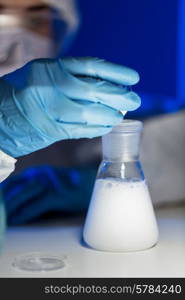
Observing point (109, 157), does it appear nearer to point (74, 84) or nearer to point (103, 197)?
point (103, 197)

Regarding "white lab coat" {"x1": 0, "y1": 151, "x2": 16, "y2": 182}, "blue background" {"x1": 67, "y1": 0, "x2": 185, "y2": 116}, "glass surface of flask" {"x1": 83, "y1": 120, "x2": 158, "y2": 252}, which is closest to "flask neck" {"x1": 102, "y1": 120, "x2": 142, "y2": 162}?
"glass surface of flask" {"x1": 83, "y1": 120, "x2": 158, "y2": 252}

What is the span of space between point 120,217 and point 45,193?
1.05 feet

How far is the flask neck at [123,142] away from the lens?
1024mm

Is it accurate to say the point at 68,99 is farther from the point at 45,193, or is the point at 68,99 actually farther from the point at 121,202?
the point at 45,193

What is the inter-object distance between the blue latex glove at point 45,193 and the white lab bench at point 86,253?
0.03 m

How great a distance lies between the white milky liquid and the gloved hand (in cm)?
12

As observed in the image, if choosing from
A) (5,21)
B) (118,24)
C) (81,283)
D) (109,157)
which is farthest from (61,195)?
(118,24)

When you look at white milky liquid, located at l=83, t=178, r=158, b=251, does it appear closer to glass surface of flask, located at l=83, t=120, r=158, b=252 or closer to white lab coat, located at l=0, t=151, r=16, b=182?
glass surface of flask, located at l=83, t=120, r=158, b=252

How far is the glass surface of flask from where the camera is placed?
3.34 ft

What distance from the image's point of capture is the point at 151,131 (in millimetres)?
1448

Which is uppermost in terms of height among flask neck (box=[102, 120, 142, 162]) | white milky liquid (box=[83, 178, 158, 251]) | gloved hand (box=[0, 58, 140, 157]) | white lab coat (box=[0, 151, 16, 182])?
gloved hand (box=[0, 58, 140, 157])

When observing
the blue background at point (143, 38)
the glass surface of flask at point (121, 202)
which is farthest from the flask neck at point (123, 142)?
the blue background at point (143, 38)

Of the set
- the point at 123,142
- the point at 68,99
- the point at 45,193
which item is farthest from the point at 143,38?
the point at 68,99

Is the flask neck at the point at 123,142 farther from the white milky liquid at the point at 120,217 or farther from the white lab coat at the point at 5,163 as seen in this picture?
the white lab coat at the point at 5,163
